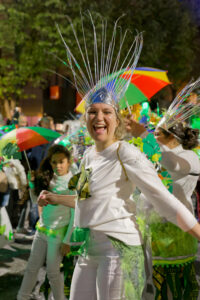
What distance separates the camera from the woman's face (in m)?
2.67

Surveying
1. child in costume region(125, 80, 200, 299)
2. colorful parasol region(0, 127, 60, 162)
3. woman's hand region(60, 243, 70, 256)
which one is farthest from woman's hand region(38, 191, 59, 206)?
colorful parasol region(0, 127, 60, 162)

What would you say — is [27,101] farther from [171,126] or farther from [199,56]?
[171,126]

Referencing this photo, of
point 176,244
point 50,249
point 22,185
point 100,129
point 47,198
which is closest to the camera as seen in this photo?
point 100,129

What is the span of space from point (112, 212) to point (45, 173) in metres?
1.95

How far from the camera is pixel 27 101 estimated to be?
29.8m

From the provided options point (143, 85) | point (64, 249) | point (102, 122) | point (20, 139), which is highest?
point (143, 85)

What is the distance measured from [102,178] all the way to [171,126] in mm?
1488

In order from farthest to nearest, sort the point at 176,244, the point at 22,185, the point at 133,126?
1. the point at 22,185
2. the point at 176,244
3. the point at 133,126

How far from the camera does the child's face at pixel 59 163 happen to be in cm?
441

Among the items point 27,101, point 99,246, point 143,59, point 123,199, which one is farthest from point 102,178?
point 27,101

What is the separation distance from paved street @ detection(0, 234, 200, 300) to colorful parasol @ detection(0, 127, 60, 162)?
4.65ft


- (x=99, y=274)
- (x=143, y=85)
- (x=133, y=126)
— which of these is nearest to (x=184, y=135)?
(x=133, y=126)

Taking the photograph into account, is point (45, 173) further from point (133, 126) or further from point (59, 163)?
point (133, 126)

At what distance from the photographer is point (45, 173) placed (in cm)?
436
